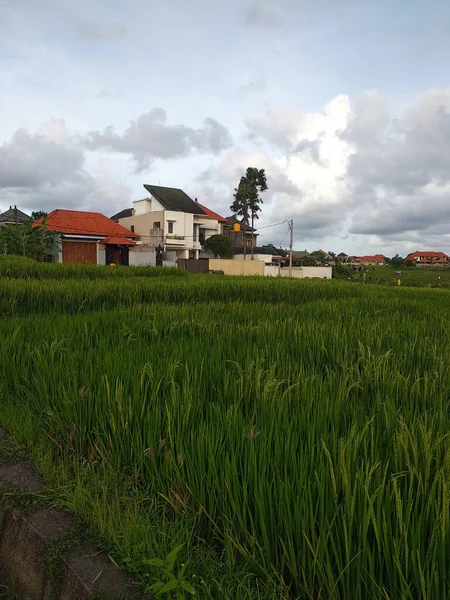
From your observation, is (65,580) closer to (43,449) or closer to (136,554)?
(136,554)

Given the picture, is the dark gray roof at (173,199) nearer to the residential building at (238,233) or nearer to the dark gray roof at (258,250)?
the residential building at (238,233)

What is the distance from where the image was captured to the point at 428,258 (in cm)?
10625

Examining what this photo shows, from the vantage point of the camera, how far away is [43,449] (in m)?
1.70

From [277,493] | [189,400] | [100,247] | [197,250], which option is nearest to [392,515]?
[277,493]

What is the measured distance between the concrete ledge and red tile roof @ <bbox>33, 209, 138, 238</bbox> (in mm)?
26100

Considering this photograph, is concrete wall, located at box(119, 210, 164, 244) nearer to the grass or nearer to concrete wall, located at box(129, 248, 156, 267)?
concrete wall, located at box(129, 248, 156, 267)

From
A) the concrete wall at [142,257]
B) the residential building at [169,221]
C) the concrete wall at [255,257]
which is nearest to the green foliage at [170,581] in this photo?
the concrete wall at [142,257]

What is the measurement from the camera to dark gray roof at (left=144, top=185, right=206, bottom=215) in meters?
37.5

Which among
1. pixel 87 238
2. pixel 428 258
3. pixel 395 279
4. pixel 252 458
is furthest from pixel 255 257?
pixel 428 258

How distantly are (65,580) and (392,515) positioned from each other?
907 millimetres

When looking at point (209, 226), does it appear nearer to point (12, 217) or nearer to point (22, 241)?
point (12, 217)

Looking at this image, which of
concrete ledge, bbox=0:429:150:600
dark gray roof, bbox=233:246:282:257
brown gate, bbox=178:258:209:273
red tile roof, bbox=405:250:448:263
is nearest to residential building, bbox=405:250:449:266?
red tile roof, bbox=405:250:448:263

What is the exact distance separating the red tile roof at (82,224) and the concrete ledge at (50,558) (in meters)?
26.1

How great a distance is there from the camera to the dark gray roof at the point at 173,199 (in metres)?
37.5
